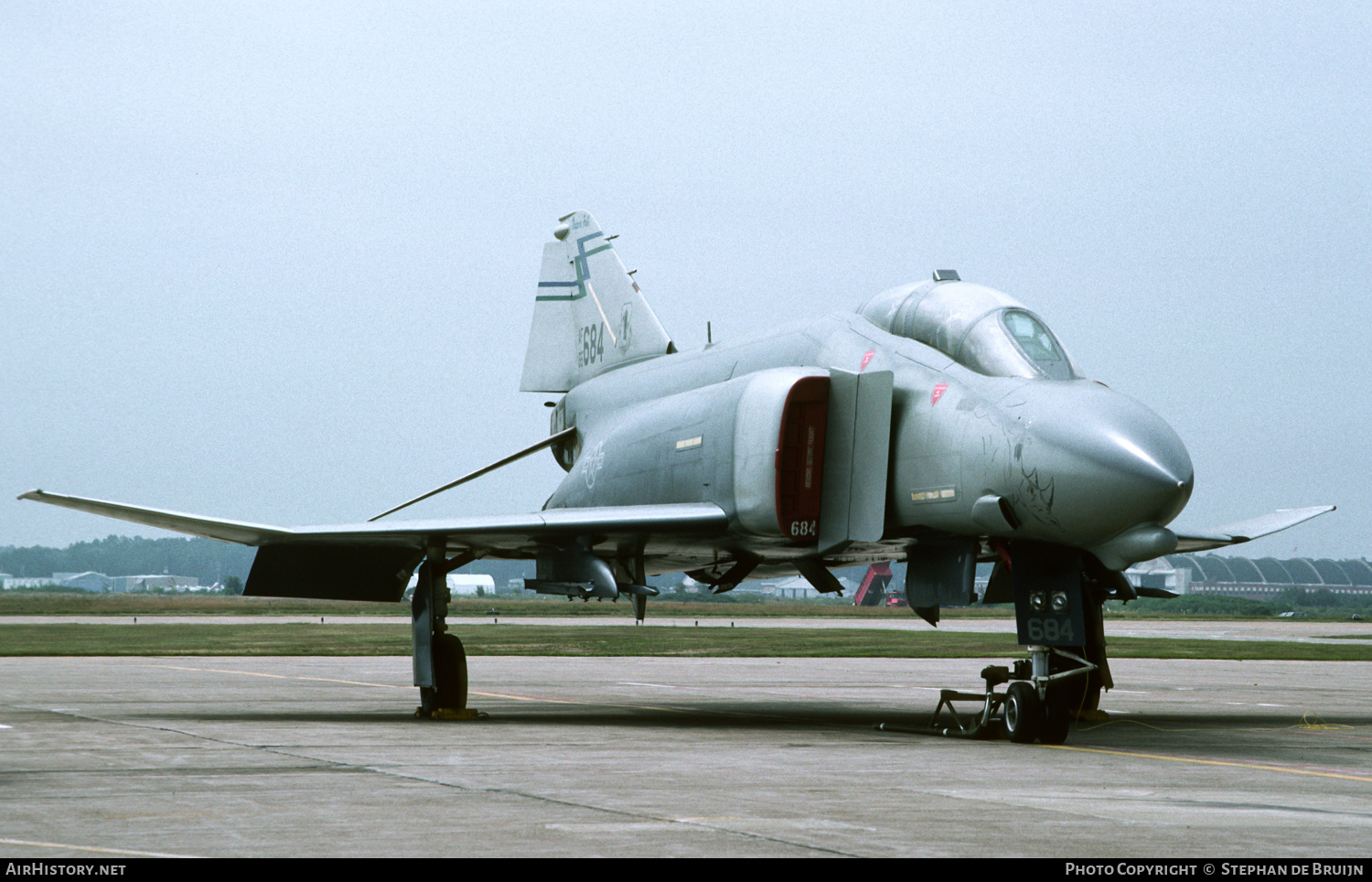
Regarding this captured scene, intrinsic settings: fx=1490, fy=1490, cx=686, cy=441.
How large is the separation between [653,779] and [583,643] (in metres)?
25.3

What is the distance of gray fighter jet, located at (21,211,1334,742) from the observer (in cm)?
1038

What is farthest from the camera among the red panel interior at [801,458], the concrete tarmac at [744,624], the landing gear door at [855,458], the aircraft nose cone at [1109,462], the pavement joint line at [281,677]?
the concrete tarmac at [744,624]

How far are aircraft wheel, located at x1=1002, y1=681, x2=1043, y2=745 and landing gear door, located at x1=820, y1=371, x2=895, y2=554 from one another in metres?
1.60

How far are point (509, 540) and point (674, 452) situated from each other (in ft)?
5.77

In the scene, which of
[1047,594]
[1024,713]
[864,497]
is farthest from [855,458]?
[1024,713]

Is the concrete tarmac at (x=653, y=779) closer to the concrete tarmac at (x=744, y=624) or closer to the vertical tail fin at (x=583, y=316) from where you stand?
the vertical tail fin at (x=583, y=316)

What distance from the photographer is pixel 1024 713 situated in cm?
1111

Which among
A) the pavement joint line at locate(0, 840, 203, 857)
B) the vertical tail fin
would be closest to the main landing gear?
the vertical tail fin

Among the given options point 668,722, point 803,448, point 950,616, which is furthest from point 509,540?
point 950,616

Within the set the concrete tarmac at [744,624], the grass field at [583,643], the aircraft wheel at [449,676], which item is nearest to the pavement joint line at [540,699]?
the aircraft wheel at [449,676]

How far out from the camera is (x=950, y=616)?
72188mm

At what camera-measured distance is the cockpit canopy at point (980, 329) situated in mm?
11320

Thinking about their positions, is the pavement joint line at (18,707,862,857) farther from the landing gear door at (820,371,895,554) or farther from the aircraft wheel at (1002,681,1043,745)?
the aircraft wheel at (1002,681,1043,745)

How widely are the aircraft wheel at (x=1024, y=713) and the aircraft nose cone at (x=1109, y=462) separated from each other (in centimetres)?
144
